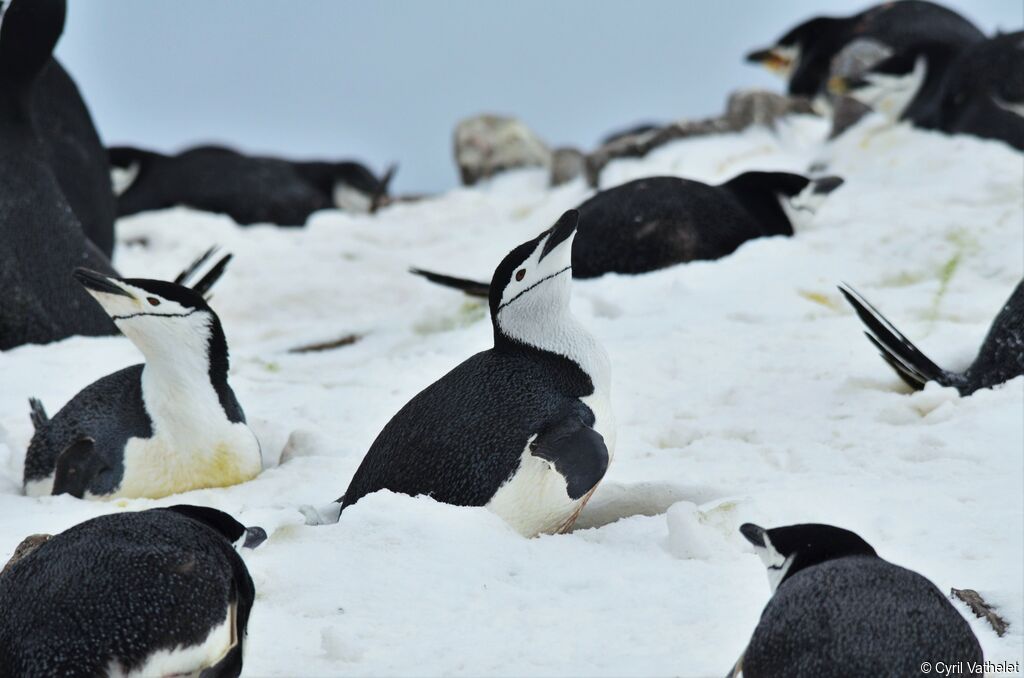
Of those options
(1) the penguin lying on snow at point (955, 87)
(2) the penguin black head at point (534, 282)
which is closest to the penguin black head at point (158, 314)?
(2) the penguin black head at point (534, 282)

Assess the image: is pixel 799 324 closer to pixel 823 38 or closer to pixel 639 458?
pixel 639 458

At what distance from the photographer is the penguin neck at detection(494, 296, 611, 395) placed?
3271 millimetres

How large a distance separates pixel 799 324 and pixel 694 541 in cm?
218

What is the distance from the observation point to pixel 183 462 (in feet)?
12.2

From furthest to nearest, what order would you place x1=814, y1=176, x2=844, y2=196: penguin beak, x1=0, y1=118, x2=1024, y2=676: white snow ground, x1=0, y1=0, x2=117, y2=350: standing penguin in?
x1=814, y1=176, x2=844, y2=196: penguin beak, x1=0, y1=0, x2=117, y2=350: standing penguin, x1=0, y1=118, x2=1024, y2=676: white snow ground

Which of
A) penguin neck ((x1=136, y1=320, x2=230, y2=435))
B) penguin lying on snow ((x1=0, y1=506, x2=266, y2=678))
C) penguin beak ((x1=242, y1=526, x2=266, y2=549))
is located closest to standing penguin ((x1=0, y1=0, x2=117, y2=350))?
penguin neck ((x1=136, y1=320, x2=230, y2=435))

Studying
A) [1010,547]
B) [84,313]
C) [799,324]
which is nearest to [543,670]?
[1010,547]

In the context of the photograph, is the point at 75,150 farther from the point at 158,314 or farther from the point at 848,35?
the point at 848,35

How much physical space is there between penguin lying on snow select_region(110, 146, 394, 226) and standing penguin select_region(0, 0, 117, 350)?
154 inches

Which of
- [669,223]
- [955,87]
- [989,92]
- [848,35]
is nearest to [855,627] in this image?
[669,223]

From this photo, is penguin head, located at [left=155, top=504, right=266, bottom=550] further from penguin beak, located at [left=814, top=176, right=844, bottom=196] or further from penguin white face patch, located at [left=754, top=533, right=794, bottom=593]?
penguin beak, located at [left=814, top=176, right=844, bottom=196]

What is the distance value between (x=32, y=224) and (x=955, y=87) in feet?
15.7

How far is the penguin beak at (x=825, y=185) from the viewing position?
6.39m

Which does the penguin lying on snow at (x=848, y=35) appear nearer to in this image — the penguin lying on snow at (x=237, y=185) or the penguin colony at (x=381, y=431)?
the penguin colony at (x=381, y=431)
